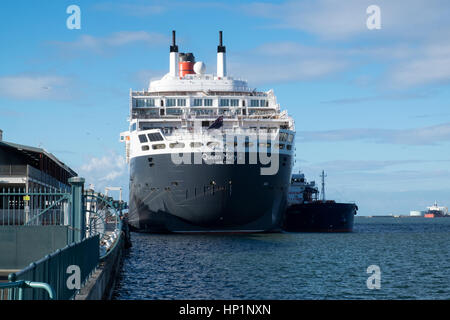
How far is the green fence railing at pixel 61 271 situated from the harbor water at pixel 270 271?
27.0 feet

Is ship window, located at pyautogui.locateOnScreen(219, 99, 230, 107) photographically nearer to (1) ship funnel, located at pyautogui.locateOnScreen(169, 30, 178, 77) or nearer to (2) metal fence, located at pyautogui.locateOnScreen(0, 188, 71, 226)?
(1) ship funnel, located at pyautogui.locateOnScreen(169, 30, 178, 77)

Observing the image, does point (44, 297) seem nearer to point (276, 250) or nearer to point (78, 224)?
point (78, 224)

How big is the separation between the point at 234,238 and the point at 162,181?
8144 mm

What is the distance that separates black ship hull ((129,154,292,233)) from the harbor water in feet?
12.2

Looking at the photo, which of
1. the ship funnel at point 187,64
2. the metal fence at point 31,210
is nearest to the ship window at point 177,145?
the metal fence at point 31,210

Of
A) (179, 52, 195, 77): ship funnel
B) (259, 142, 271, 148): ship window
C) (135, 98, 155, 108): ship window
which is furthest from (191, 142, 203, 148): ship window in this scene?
(179, 52, 195, 77): ship funnel

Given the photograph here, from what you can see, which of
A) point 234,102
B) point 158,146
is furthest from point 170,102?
point 158,146

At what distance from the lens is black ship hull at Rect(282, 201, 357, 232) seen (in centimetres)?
8519

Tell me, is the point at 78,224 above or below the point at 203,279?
above

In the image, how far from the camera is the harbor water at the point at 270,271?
27.9 m

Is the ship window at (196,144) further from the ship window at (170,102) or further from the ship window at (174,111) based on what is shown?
the ship window at (170,102)

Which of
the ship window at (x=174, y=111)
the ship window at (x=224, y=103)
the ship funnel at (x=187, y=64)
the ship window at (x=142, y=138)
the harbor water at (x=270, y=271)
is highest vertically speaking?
the ship funnel at (x=187, y=64)

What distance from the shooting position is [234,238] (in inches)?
2197
